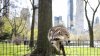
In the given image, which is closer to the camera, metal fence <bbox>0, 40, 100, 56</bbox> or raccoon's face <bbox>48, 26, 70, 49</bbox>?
raccoon's face <bbox>48, 26, 70, 49</bbox>

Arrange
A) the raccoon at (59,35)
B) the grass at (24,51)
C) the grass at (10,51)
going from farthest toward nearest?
the grass at (24,51), the grass at (10,51), the raccoon at (59,35)

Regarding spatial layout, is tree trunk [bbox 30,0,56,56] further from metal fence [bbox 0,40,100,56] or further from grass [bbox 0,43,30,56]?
grass [bbox 0,43,30,56]

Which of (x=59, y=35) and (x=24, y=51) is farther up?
(x=59, y=35)

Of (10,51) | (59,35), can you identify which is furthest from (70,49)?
(59,35)

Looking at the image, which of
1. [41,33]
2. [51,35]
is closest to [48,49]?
[41,33]

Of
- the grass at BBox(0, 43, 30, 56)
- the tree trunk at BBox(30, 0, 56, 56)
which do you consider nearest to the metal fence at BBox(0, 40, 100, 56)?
the grass at BBox(0, 43, 30, 56)

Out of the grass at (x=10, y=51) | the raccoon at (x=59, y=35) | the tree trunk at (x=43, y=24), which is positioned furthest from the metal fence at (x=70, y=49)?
the raccoon at (x=59, y=35)

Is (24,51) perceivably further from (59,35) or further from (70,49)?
(59,35)

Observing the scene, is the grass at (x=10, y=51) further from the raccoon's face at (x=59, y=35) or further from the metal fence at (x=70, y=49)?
the raccoon's face at (x=59, y=35)

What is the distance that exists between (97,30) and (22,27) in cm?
1420

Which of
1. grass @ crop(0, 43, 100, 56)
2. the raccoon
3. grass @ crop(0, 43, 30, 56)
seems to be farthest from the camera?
grass @ crop(0, 43, 100, 56)

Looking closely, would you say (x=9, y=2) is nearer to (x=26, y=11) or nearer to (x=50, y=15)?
(x=26, y=11)

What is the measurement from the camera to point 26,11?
4278cm

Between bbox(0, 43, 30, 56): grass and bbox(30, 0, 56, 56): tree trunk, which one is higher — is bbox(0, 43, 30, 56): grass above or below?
below
